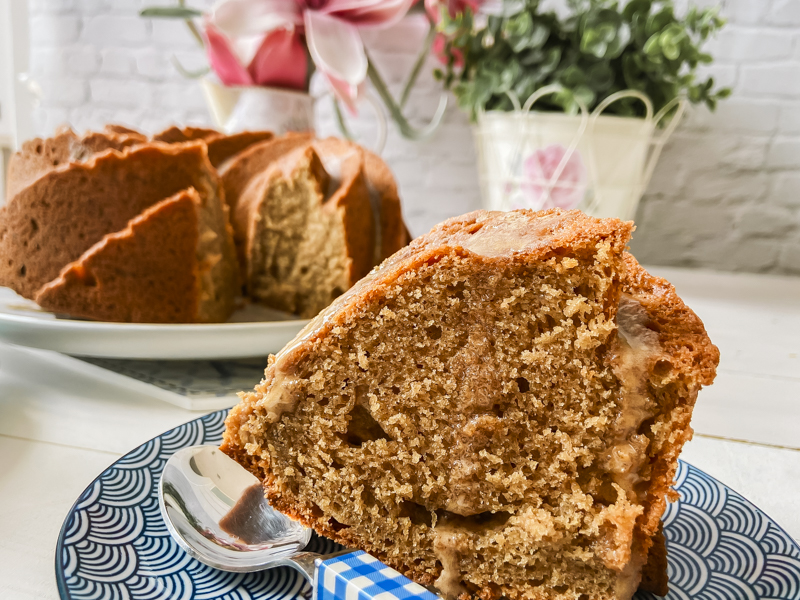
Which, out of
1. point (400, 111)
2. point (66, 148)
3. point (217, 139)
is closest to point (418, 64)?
point (400, 111)

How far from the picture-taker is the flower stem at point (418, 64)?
6.45ft

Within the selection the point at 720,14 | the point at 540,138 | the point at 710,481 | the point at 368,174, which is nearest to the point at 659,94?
the point at 540,138

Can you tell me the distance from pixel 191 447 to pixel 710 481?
564 mm

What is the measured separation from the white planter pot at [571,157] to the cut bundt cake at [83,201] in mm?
938

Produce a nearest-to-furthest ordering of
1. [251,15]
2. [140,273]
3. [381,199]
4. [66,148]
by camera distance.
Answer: [140,273] < [66,148] < [381,199] < [251,15]

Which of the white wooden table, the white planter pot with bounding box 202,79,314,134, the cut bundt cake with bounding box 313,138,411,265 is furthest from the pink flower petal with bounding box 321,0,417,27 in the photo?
the white wooden table

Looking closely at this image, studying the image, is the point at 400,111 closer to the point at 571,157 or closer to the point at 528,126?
the point at 528,126

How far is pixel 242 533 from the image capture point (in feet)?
2.06

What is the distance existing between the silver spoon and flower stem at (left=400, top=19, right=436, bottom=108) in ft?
5.27

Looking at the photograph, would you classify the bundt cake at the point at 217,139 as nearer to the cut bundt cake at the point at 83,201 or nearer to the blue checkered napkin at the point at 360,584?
the cut bundt cake at the point at 83,201

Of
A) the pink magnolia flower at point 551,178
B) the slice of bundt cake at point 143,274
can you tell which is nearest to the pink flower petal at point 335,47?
the pink magnolia flower at point 551,178

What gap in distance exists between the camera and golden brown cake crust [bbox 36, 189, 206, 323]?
1.04 meters

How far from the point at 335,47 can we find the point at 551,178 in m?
0.67

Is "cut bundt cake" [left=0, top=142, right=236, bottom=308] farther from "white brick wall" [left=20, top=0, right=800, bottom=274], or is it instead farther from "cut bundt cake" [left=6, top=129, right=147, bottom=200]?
"white brick wall" [left=20, top=0, right=800, bottom=274]
